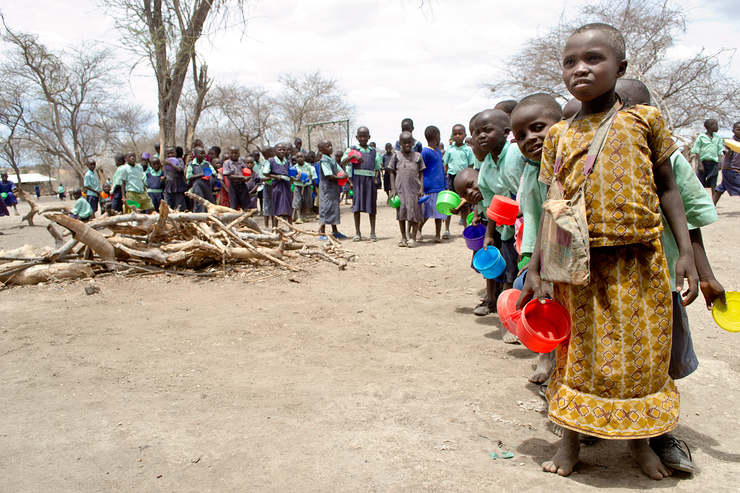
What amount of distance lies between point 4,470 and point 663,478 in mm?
2517

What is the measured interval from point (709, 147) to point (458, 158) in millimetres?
5163

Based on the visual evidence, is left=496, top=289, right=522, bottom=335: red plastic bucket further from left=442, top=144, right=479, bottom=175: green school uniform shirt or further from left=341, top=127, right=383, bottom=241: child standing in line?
left=442, top=144, right=479, bottom=175: green school uniform shirt

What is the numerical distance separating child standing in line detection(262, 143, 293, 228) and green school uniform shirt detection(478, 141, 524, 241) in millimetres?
6144

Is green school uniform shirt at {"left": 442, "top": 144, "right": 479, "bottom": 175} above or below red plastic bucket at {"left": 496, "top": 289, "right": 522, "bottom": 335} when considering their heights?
above

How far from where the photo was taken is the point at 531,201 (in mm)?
2557

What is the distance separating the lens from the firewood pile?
538cm

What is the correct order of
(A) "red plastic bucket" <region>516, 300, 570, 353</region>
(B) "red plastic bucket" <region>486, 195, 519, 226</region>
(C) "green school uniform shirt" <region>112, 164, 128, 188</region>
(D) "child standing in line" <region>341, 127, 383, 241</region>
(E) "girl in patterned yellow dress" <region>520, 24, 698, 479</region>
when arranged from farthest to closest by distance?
(C) "green school uniform shirt" <region>112, 164, 128, 188</region> < (D) "child standing in line" <region>341, 127, 383, 241</region> < (B) "red plastic bucket" <region>486, 195, 519, 226</region> < (A) "red plastic bucket" <region>516, 300, 570, 353</region> < (E) "girl in patterned yellow dress" <region>520, 24, 698, 479</region>

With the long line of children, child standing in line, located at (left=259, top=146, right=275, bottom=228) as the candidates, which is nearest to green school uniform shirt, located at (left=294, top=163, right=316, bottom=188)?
child standing in line, located at (left=259, top=146, right=275, bottom=228)

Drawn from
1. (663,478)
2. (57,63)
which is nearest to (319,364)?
(663,478)

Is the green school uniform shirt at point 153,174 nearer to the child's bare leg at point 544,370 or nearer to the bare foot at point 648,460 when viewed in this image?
the child's bare leg at point 544,370

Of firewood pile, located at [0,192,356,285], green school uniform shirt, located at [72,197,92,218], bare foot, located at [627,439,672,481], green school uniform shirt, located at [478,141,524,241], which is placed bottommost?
bare foot, located at [627,439,672,481]

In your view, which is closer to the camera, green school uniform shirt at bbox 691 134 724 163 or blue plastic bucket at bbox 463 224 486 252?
blue plastic bucket at bbox 463 224 486 252

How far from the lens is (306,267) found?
597 cm

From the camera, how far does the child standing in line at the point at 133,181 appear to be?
384 inches
